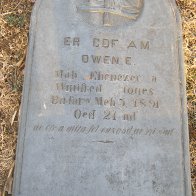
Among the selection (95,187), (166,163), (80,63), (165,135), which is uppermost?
(80,63)

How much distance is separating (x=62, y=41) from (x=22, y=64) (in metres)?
0.72

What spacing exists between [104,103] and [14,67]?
115cm

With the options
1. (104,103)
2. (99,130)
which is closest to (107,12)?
(104,103)

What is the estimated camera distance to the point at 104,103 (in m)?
3.25

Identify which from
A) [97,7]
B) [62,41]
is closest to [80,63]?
[62,41]

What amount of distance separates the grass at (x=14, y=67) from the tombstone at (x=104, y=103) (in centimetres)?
60

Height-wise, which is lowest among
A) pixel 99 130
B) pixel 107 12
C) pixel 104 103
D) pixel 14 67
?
pixel 99 130

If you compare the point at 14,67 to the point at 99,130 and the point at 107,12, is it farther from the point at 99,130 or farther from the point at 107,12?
the point at 99,130

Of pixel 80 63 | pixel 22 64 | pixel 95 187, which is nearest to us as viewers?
pixel 95 187

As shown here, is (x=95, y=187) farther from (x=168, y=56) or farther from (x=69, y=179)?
(x=168, y=56)

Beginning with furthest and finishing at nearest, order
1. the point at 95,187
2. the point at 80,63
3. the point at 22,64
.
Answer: the point at 22,64 → the point at 80,63 → the point at 95,187

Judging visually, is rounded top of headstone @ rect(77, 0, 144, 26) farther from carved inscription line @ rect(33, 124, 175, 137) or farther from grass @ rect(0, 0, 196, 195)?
carved inscription line @ rect(33, 124, 175, 137)

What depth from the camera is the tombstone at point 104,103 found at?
10.2ft

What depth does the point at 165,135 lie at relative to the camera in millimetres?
3244
